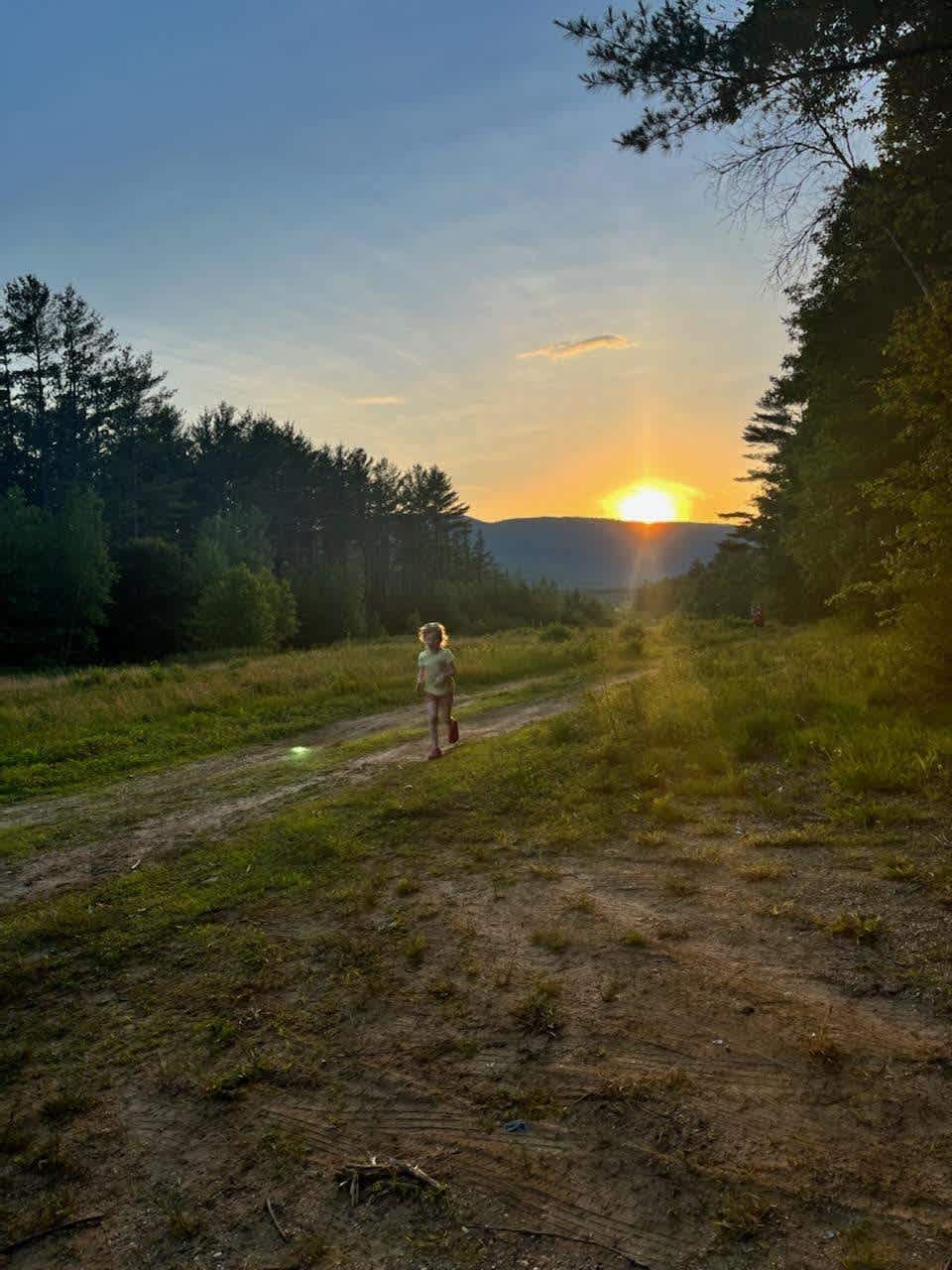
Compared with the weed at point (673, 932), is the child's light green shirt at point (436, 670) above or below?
above

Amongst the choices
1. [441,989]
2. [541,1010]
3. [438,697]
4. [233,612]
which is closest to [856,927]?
[541,1010]

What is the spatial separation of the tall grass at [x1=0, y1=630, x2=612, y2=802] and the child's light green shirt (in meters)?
4.63

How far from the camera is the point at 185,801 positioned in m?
9.82

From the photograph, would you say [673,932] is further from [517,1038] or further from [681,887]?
[517,1038]

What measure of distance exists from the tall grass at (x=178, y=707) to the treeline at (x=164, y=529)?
21.0m

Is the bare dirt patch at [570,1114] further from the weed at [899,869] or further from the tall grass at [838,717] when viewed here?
the tall grass at [838,717]

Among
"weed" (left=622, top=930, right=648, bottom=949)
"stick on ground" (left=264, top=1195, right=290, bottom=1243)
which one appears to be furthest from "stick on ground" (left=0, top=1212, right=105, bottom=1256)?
"weed" (left=622, top=930, right=648, bottom=949)

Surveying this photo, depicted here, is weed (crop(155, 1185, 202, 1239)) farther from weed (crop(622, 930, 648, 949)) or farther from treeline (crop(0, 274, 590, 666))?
treeline (crop(0, 274, 590, 666))

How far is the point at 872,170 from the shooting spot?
1102cm

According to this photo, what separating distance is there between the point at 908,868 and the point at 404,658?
21919 mm

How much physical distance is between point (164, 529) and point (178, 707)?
51560 mm

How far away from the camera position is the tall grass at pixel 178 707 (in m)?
12.6

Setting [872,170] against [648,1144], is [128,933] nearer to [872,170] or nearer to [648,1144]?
[648,1144]

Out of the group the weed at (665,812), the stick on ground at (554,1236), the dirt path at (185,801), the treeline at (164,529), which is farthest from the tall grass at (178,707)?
the treeline at (164,529)
